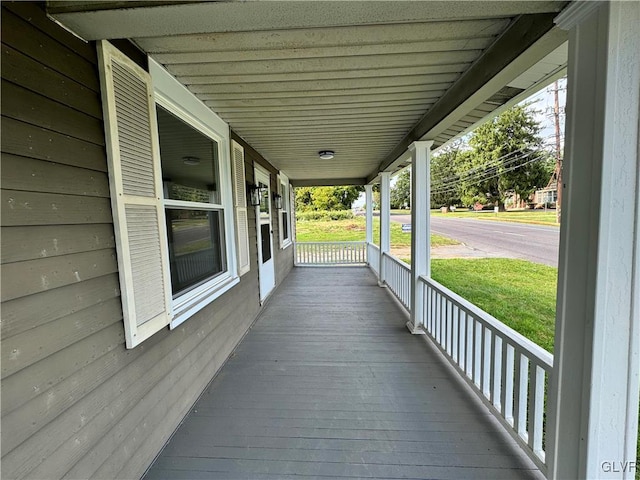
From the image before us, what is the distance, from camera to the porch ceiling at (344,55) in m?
1.13

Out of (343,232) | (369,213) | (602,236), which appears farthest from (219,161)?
(343,232)

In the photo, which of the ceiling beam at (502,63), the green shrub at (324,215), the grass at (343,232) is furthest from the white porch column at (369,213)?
the green shrub at (324,215)

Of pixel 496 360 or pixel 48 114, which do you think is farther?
pixel 496 360

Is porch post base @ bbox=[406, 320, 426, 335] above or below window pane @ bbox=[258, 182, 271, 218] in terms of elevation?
below

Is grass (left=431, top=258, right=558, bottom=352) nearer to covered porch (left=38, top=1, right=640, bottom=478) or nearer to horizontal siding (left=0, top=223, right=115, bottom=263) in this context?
covered porch (left=38, top=1, right=640, bottom=478)

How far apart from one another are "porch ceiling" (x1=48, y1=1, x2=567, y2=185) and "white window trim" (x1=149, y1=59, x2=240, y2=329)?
0.10 meters

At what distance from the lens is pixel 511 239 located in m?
12.2

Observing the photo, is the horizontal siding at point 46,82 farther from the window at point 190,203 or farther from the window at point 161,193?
the window at point 190,203

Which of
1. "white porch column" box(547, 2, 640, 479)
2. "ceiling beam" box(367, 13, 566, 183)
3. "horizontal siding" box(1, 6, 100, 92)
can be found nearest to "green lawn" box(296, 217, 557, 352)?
"white porch column" box(547, 2, 640, 479)

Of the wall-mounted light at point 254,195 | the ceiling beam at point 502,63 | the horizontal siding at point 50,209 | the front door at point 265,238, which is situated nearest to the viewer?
the horizontal siding at point 50,209

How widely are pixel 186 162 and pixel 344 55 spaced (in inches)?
56.4

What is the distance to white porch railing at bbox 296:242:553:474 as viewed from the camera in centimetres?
154

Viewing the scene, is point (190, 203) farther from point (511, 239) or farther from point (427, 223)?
point (511, 239)

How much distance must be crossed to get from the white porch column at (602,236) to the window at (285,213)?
5.43 m
